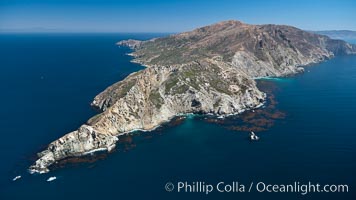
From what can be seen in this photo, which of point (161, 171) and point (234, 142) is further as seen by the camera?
point (234, 142)

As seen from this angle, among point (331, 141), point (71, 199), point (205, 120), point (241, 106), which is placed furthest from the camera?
point (241, 106)

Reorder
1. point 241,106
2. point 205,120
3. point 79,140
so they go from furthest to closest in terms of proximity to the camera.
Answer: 1. point 241,106
2. point 205,120
3. point 79,140

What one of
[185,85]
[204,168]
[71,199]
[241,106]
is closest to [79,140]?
[71,199]

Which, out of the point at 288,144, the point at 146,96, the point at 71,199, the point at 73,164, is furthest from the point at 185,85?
the point at 71,199

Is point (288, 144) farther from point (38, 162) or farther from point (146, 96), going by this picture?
point (38, 162)

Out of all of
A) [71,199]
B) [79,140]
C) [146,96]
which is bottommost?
[71,199]

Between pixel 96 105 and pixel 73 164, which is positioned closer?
pixel 73 164

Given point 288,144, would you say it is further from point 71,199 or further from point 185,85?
point 71,199

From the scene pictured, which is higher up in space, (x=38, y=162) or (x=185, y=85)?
(x=185, y=85)

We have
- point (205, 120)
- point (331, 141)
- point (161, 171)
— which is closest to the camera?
point (161, 171)
